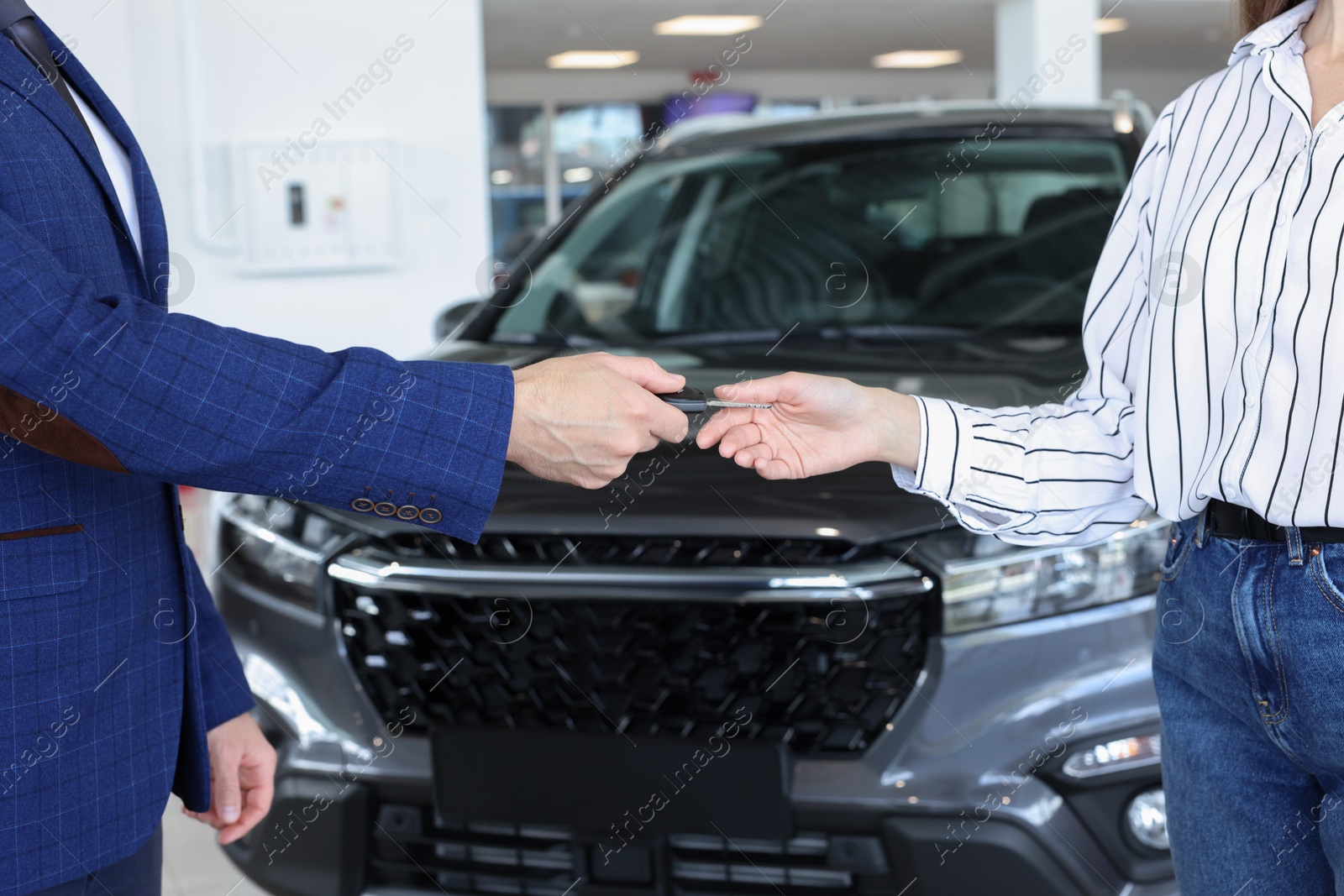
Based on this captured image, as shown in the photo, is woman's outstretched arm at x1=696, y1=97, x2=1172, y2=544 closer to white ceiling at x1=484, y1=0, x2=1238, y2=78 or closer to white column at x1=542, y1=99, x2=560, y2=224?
white ceiling at x1=484, y1=0, x2=1238, y2=78

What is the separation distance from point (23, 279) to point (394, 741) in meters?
1.00

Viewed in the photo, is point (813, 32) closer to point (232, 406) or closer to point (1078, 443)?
point (1078, 443)

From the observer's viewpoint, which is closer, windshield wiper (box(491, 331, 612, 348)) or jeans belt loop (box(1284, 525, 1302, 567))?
jeans belt loop (box(1284, 525, 1302, 567))

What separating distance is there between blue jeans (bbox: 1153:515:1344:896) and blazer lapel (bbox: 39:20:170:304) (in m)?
0.90

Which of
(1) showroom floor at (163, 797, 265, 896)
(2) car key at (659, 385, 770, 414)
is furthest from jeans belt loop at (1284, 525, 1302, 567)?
(1) showroom floor at (163, 797, 265, 896)

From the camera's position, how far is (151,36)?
5215 mm

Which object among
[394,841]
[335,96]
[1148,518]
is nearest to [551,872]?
[394,841]

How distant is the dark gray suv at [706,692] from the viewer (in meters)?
1.52

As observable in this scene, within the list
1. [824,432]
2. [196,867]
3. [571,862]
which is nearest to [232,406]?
[824,432]

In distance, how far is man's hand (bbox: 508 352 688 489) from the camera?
3.11ft

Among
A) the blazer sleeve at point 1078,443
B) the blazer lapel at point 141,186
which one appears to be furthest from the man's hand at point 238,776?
the blazer sleeve at point 1078,443

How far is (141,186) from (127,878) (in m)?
0.59

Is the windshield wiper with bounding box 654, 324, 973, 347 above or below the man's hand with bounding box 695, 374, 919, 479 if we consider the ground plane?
above

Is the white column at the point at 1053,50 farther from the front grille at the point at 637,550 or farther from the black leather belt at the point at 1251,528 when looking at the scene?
the black leather belt at the point at 1251,528
